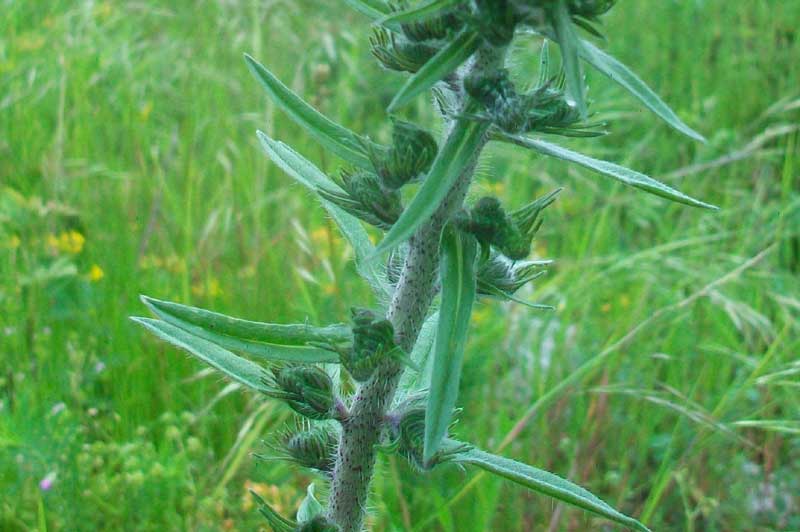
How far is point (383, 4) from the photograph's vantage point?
4.56 feet

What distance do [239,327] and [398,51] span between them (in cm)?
46

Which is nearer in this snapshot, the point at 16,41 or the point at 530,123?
the point at 530,123

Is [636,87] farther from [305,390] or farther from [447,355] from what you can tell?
[305,390]

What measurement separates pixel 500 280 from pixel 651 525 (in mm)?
1315

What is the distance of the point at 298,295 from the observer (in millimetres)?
3086

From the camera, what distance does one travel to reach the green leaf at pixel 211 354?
1.55 meters

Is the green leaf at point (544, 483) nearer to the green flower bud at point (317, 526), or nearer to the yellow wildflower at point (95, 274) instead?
the green flower bud at point (317, 526)

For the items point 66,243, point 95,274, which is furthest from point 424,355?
point 66,243

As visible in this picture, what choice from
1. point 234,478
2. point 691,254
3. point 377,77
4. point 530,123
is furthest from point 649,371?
point 377,77

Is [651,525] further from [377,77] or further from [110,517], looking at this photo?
[377,77]

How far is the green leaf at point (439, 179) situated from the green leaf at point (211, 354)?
1.58 feet

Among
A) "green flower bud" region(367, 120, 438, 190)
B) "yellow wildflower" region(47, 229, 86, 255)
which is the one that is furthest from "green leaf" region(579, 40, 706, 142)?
"yellow wildflower" region(47, 229, 86, 255)

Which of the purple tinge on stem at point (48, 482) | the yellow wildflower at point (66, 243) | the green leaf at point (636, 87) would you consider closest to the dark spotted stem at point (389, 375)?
the green leaf at point (636, 87)

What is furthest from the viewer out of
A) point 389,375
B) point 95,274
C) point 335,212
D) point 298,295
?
point 298,295
